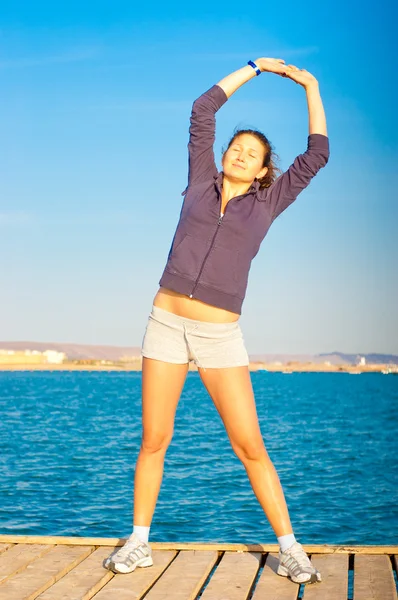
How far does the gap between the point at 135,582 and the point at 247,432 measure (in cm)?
110

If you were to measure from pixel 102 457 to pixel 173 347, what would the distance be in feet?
75.1

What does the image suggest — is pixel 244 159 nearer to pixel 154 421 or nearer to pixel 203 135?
pixel 203 135

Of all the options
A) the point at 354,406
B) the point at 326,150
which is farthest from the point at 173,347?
the point at 354,406

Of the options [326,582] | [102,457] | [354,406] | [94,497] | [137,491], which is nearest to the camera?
[326,582]

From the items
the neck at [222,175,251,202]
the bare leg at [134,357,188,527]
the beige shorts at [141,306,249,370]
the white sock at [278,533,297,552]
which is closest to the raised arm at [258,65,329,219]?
the neck at [222,175,251,202]

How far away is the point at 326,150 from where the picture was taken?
16.7 ft

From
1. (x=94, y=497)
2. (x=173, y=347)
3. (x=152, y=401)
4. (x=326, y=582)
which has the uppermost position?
(x=173, y=347)

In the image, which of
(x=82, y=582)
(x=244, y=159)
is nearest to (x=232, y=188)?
(x=244, y=159)

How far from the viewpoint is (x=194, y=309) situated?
4922mm

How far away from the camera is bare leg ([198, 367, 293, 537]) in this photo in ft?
16.3

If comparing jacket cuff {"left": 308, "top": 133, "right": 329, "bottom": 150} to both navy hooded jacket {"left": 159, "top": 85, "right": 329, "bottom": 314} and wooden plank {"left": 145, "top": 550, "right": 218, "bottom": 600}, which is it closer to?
navy hooded jacket {"left": 159, "top": 85, "right": 329, "bottom": 314}

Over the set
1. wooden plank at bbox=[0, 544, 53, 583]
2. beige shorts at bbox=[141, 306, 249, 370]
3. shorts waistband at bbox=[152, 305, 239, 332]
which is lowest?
wooden plank at bbox=[0, 544, 53, 583]

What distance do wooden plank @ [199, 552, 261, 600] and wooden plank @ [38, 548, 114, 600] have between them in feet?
2.09

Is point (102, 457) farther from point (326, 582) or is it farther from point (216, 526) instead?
point (326, 582)
